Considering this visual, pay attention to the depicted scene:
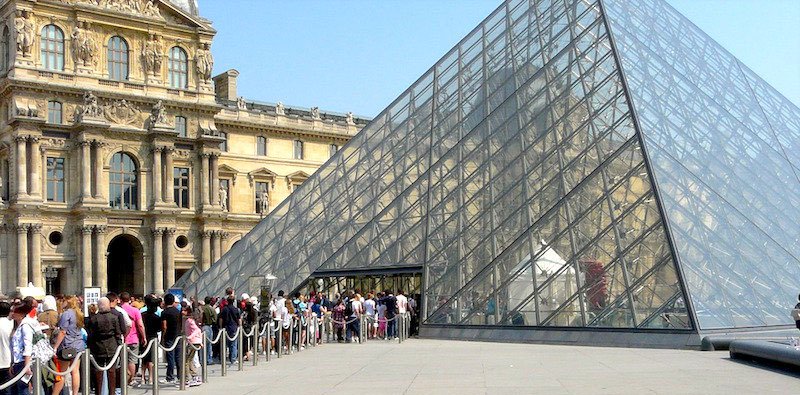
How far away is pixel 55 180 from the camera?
185ft

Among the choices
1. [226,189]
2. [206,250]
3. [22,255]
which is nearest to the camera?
[22,255]

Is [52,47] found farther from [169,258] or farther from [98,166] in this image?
[169,258]

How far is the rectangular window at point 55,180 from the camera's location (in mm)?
56281

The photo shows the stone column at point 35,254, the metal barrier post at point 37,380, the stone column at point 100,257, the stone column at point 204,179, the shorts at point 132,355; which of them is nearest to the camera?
the metal barrier post at point 37,380

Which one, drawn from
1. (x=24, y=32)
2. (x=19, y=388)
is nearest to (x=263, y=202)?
(x=24, y=32)

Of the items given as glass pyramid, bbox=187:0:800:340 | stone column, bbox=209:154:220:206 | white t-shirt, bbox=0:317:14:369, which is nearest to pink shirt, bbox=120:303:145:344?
white t-shirt, bbox=0:317:14:369

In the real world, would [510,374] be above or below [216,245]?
below

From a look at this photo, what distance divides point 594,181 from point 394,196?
8.28m

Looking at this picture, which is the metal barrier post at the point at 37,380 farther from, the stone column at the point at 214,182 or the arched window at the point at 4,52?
the stone column at the point at 214,182

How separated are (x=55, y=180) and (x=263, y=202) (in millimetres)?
14543

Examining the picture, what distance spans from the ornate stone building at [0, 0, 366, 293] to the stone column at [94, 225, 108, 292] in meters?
0.07

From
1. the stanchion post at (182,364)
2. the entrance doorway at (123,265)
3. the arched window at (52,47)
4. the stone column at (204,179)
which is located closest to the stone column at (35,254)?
the entrance doorway at (123,265)

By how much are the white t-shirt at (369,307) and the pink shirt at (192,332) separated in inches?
439

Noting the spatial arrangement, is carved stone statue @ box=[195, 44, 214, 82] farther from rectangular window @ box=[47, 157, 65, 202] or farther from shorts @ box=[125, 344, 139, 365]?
shorts @ box=[125, 344, 139, 365]
